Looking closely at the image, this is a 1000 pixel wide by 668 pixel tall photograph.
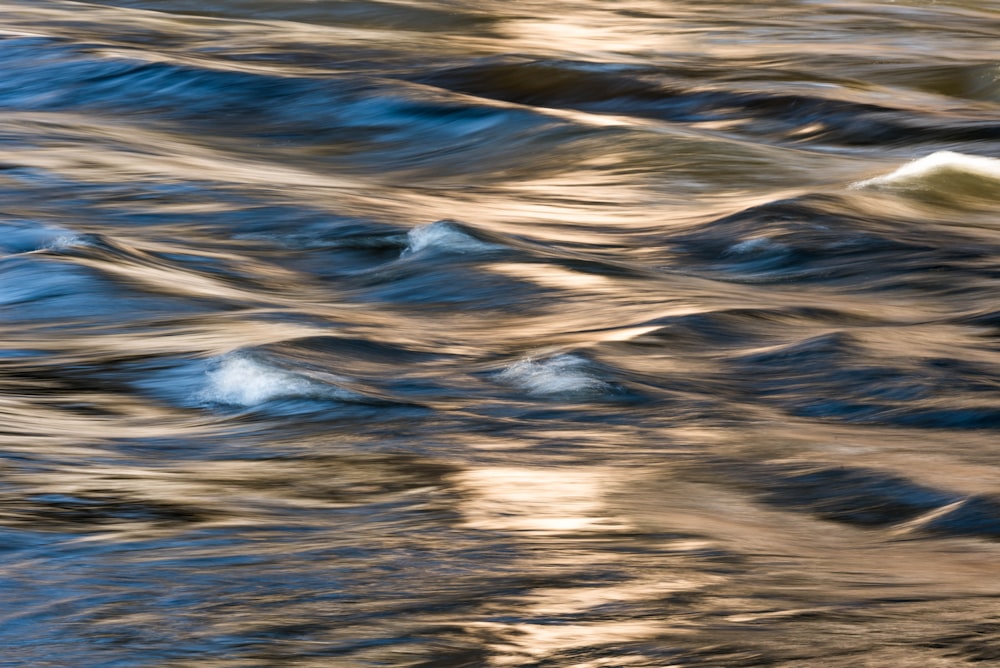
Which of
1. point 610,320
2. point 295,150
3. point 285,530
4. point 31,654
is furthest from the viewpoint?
point 295,150

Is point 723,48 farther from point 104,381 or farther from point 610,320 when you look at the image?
point 104,381

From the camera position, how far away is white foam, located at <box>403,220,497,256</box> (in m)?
5.90

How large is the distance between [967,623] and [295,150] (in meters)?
6.84

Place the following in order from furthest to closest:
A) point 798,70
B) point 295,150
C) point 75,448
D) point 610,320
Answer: point 798,70
point 295,150
point 610,320
point 75,448

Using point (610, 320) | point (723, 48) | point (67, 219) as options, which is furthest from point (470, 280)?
point (723, 48)

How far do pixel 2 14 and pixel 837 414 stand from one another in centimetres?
993

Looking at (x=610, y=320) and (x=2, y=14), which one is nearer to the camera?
(x=610, y=320)

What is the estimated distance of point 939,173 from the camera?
7453mm

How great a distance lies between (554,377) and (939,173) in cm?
386

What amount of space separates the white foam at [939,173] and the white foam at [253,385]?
12.4 feet

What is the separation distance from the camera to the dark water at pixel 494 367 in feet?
7.80

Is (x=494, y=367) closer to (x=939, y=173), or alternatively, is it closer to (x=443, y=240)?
(x=443, y=240)

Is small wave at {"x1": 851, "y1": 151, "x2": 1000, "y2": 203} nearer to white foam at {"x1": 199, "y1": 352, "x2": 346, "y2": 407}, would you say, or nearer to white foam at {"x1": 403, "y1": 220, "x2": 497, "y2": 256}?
white foam at {"x1": 403, "y1": 220, "x2": 497, "y2": 256}

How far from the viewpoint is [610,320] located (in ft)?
16.0
